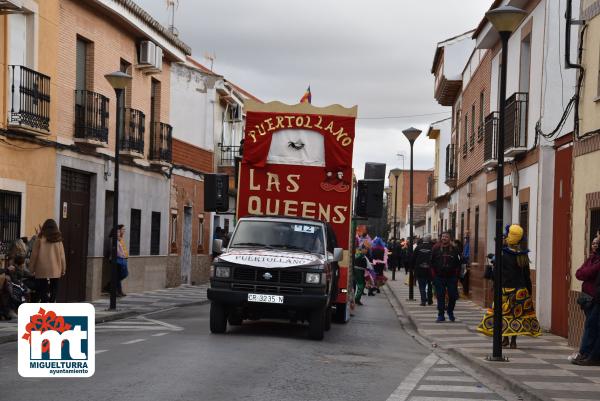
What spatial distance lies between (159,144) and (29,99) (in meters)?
9.58

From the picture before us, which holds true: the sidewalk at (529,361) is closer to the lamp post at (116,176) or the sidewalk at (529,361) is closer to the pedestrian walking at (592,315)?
the pedestrian walking at (592,315)

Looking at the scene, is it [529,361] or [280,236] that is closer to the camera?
[529,361]

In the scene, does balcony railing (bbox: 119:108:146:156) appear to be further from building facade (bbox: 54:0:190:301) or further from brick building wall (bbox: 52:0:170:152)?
brick building wall (bbox: 52:0:170:152)

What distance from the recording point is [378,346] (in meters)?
14.8

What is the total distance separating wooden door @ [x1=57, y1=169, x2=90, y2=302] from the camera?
2239cm

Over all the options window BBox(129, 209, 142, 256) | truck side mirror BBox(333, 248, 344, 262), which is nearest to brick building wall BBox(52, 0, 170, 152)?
window BBox(129, 209, 142, 256)

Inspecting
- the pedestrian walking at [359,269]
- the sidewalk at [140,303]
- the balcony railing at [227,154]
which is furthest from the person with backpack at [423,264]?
the balcony railing at [227,154]

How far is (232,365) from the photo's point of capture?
10930 millimetres

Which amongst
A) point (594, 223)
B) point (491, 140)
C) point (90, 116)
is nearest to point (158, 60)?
point (90, 116)

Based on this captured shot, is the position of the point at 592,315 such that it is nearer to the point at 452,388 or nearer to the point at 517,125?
the point at 452,388

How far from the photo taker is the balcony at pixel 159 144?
1131 inches

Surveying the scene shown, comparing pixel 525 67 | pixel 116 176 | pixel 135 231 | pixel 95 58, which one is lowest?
pixel 135 231

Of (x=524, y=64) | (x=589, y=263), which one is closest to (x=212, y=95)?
(x=524, y=64)

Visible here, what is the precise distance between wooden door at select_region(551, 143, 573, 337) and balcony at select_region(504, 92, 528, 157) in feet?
8.70
